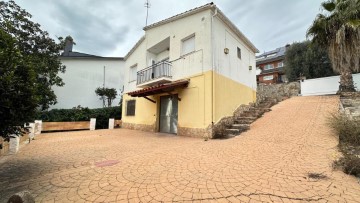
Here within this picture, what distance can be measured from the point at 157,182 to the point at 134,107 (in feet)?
39.4

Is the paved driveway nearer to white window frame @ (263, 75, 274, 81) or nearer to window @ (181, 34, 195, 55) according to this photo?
window @ (181, 34, 195, 55)

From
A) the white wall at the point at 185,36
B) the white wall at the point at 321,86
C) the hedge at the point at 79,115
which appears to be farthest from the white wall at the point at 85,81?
the white wall at the point at 321,86

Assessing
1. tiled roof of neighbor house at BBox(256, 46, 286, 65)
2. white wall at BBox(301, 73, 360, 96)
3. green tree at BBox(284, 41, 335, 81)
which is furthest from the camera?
tiled roof of neighbor house at BBox(256, 46, 286, 65)

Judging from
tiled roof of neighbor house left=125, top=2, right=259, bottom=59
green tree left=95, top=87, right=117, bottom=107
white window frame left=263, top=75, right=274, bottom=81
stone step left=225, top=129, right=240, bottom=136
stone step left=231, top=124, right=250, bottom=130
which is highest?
white window frame left=263, top=75, right=274, bottom=81

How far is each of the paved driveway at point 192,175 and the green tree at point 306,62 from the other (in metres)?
18.4

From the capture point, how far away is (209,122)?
29.9 feet

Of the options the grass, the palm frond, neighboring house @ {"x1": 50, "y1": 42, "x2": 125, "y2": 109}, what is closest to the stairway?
the grass

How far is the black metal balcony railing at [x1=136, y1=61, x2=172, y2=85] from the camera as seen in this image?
11523mm

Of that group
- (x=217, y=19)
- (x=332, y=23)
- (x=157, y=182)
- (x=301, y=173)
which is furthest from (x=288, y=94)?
(x=157, y=182)

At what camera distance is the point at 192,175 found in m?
3.97

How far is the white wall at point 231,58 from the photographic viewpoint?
10.1 meters

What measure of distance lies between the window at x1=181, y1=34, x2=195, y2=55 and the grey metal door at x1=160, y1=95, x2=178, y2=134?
290cm

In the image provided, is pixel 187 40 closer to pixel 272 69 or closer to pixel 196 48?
pixel 196 48

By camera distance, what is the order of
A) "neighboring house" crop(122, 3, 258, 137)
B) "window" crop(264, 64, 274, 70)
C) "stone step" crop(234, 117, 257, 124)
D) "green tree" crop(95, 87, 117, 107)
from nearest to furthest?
1. "neighboring house" crop(122, 3, 258, 137)
2. "stone step" crop(234, 117, 257, 124)
3. "green tree" crop(95, 87, 117, 107)
4. "window" crop(264, 64, 274, 70)
